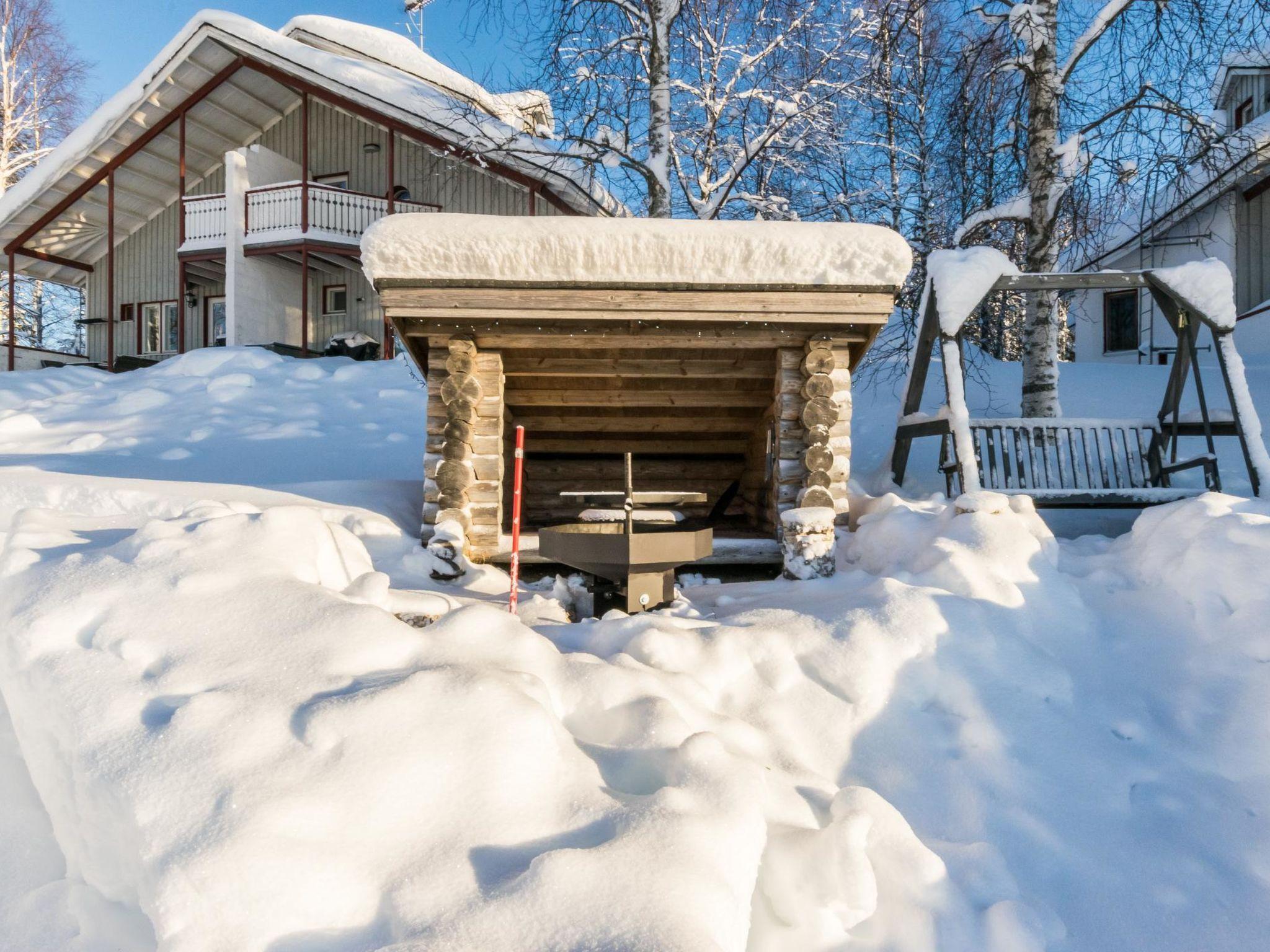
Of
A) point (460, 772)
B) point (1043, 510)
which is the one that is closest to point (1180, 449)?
point (1043, 510)

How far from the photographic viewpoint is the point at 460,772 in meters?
2.00

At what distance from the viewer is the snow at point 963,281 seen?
5.74 m

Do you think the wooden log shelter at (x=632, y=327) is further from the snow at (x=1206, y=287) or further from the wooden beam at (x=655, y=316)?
the snow at (x=1206, y=287)

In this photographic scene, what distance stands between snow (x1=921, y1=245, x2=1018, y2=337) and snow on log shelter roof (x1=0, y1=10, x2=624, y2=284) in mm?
7560

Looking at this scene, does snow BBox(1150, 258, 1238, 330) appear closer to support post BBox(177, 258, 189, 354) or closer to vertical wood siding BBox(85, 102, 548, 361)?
vertical wood siding BBox(85, 102, 548, 361)

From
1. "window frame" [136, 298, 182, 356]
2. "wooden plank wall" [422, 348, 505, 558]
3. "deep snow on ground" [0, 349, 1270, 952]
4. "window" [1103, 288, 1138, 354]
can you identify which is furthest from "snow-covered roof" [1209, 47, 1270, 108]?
"window frame" [136, 298, 182, 356]

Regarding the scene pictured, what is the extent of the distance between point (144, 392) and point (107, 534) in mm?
9502

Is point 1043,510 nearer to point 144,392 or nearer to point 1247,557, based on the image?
point 1247,557

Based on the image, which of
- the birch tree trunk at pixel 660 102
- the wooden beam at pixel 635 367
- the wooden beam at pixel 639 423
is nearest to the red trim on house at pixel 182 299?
the birch tree trunk at pixel 660 102

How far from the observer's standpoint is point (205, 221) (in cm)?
1603

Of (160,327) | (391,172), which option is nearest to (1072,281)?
(391,172)

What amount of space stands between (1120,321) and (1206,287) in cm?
1327

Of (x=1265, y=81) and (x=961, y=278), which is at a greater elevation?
(x=1265, y=81)

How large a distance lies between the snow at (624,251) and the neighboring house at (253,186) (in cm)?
914
